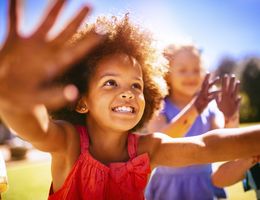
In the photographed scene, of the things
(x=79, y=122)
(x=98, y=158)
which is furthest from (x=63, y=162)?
(x=79, y=122)

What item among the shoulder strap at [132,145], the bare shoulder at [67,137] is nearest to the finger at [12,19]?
the bare shoulder at [67,137]

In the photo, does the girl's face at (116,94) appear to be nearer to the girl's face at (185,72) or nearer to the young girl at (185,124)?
the young girl at (185,124)

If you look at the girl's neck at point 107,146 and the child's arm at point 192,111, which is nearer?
the girl's neck at point 107,146

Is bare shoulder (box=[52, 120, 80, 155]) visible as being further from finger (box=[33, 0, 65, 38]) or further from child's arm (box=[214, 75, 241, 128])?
child's arm (box=[214, 75, 241, 128])

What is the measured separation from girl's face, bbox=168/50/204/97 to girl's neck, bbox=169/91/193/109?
0.28 feet

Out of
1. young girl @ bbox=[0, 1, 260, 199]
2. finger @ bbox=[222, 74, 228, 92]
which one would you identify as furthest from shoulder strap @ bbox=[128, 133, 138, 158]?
finger @ bbox=[222, 74, 228, 92]

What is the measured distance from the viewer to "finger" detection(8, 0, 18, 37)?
4.71ft

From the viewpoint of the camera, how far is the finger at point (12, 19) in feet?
4.71

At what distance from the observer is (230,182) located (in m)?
3.47

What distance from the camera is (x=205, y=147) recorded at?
2.38m

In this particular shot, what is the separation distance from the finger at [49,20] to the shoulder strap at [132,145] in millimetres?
1290

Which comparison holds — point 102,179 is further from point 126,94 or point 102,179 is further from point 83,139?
point 126,94

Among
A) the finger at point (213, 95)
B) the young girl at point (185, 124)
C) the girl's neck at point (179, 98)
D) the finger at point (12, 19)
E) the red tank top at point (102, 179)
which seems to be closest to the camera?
the finger at point (12, 19)

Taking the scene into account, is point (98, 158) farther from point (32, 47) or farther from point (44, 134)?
point (32, 47)
